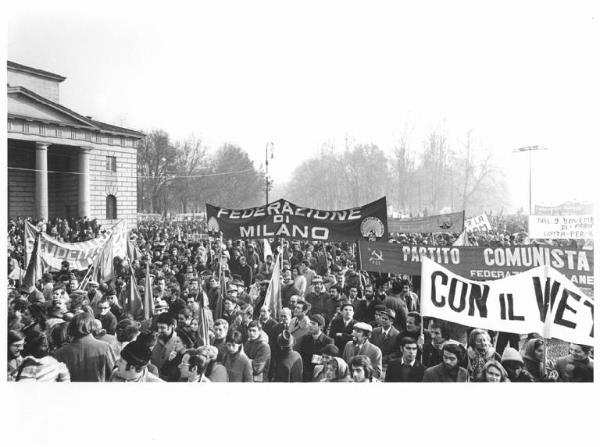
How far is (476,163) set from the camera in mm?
8133

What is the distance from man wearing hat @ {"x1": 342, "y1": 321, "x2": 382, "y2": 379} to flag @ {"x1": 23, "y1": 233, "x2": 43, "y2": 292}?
4011 mm

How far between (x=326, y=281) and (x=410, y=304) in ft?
3.92

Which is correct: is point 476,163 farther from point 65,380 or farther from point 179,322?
point 65,380

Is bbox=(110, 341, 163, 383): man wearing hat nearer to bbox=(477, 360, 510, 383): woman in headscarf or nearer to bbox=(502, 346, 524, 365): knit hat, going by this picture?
bbox=(477, 360, 510, 383): woman in headscarf

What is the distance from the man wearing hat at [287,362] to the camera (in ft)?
23.0

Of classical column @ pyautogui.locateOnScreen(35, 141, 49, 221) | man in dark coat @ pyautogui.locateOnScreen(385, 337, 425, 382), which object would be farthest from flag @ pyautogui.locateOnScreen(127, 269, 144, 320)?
man in dark coat @ pyautogui.locateOnScreen(385, 337, 425, 382)

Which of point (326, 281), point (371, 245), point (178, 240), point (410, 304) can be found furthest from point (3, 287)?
point (410, 304)

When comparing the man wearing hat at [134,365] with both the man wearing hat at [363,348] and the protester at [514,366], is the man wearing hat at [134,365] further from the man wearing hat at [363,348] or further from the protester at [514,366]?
the protester at [514,366]

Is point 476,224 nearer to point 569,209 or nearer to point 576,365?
point 569,209

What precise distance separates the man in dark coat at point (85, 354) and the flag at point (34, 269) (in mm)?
948
